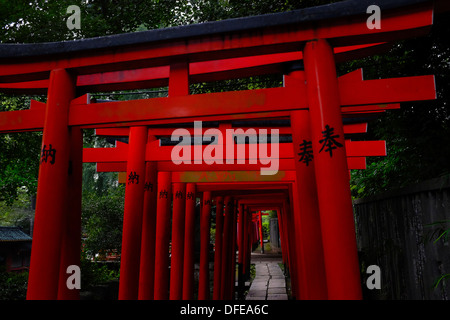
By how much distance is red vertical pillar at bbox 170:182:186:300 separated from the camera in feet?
25.5

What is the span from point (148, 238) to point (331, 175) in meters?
4.12

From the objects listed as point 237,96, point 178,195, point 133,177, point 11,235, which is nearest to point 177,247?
point 178,195

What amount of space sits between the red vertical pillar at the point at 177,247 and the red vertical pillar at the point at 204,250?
6.17 feet

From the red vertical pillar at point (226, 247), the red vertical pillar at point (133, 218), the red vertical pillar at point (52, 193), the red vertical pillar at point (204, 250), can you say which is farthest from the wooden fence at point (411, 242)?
the red vertical pillar at point (226, 247)

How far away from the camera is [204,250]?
1004 centimetres

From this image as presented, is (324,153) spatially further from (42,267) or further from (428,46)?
(428,46)

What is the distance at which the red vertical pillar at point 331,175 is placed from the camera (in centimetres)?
265

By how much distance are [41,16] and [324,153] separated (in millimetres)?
9031

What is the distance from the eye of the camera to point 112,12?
10508 mm

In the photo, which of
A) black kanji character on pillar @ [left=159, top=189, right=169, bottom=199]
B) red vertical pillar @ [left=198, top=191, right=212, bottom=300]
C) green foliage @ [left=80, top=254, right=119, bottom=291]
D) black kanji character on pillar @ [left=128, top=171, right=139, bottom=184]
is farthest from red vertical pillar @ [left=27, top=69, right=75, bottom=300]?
red vertical pillar @ [left=198, top=191, right=212, bottom=300]

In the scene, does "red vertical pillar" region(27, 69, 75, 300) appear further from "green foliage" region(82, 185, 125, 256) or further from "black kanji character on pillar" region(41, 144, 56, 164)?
"green foliage" region(82, 185, 125, 256)

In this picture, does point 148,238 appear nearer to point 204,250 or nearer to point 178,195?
point 178,195
